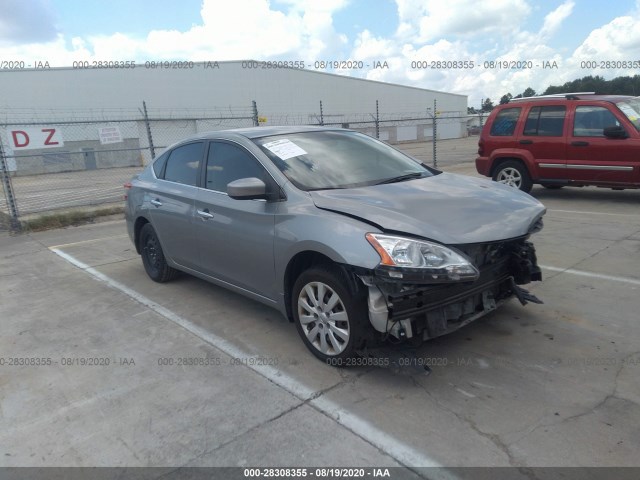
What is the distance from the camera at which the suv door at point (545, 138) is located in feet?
29.0

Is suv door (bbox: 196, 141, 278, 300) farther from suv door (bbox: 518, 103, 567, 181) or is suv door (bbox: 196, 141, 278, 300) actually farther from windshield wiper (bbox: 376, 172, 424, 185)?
suv door (bbox: 518, 103, 567, 181)

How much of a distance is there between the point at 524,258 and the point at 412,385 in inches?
51.8

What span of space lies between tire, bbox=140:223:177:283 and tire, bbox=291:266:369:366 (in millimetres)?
2319

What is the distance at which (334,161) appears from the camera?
4094 mm

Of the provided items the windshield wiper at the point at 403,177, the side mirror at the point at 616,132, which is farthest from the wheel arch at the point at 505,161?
the windshield wiper at the point at 403,177

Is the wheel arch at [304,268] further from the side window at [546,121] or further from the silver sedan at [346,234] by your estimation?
the side window at [546,121]

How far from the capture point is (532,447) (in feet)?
8.28

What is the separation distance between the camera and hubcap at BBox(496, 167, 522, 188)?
376 inches

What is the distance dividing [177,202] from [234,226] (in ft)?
3.51

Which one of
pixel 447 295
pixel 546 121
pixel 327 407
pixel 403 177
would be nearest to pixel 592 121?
pixel 546 121

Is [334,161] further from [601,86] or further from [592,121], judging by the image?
[601,86]

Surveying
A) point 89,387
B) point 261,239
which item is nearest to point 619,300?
point 261,239

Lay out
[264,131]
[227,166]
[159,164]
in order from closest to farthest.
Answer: [227,166] → [264,131] → [159,164]

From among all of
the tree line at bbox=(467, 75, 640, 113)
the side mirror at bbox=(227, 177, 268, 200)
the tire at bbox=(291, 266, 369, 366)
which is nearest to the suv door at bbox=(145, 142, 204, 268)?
the side mirror at bbox=(227, 177, 268, 200)
